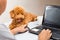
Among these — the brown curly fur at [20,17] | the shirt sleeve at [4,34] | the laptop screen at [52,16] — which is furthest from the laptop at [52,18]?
the shirt sleeve at [4,34]

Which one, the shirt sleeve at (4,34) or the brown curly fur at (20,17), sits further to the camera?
the brown curly fur at (20,17)

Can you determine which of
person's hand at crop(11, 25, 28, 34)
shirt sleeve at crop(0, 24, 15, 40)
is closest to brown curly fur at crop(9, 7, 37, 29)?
person's hand at crop(11, 25, 28, 34)

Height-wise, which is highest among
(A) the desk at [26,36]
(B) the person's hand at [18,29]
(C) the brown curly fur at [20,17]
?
(C) the brown curly fur at [20,17]

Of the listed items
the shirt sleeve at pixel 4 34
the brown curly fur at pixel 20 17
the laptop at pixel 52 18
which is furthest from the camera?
the brown curly fur at pixel 20 17

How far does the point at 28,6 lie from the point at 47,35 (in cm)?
128

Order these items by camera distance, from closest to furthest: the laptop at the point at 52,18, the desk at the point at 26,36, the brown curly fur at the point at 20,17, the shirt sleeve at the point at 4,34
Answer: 1. the shirt sleeve at the point at 4,34
2. the desk at the point at 26,36
3. the laptop at the point at 52,18
4. the brown curly fur at the point at 20,17

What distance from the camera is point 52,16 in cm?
145

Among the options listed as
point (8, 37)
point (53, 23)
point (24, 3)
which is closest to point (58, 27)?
point (53, 23)

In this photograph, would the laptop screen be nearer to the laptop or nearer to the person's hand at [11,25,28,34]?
the laptop

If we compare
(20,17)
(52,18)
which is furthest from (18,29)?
(52,18)

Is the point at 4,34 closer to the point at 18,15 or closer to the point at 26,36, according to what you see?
the point at 26,36

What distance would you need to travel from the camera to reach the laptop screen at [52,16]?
4.61ft

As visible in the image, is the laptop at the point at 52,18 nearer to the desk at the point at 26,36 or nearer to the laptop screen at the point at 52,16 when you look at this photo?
the laptop screen at the point at 52,16

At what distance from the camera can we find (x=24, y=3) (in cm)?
221
